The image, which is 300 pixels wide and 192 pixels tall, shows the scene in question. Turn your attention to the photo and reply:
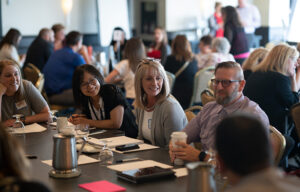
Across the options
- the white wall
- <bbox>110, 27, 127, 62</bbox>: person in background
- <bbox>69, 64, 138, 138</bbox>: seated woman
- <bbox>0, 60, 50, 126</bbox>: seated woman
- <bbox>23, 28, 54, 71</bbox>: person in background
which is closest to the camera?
<bbox>69, 64, 138, 138</bbox>: seated woman

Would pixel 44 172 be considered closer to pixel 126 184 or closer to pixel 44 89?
pixel 126 184

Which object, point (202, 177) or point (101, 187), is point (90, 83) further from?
point (202, 177)

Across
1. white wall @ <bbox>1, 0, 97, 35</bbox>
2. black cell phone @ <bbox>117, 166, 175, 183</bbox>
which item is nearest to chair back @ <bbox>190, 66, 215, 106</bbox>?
black cell phone @ <bbox>117, 166, 175, 183</bbox>

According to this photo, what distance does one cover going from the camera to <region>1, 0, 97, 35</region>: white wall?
33.0ft

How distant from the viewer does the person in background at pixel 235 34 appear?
848cm

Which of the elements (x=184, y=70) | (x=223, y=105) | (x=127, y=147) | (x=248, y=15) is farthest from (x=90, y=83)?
(x=248, y=15)

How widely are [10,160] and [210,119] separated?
6.62 ft

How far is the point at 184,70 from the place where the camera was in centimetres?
721

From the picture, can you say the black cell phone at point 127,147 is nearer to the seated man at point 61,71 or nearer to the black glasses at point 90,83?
the black glasses at point 90,83

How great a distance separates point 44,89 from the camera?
23.9 ft

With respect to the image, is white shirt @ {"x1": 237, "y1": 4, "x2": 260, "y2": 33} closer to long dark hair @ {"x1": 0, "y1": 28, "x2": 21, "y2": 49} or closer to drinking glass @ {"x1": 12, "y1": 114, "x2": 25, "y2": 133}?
long dark hair @ {"x1": 0, "y1": 28, "x2": 21, "y2": 49}

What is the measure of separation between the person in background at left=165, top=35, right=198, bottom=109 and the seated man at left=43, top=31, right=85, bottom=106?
4.22ft

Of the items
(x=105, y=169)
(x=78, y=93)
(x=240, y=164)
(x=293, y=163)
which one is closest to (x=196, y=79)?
(x=293, y=163)

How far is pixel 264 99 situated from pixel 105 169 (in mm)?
2262
